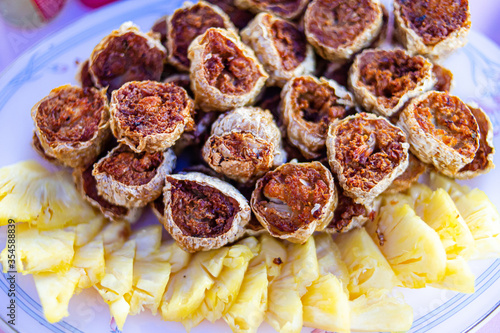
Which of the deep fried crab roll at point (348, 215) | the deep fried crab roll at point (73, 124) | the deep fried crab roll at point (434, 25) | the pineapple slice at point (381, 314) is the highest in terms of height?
the deep fried crab roll at point (73, 124)

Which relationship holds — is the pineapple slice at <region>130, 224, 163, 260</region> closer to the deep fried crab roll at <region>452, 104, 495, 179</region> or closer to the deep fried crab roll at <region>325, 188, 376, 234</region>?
the deep fried crab roll at <region>325, 188, 376, 234</region>

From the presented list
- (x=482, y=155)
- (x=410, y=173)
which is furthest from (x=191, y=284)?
(x=482, y=155)

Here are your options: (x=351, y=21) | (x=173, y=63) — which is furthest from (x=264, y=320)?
(x=351, y=21)

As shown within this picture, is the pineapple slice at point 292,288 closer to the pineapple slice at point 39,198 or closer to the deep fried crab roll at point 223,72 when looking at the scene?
the deep fried crab roll at point 223,72

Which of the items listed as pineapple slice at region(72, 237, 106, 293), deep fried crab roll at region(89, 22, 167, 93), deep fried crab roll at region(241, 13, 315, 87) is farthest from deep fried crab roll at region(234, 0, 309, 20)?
pineapple slice at region(72, 237, 106, 293)

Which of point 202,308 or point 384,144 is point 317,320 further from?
point 384,144

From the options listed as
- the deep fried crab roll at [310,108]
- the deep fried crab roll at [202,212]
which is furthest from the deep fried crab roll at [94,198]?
the deep fried crab roll at [310,108]

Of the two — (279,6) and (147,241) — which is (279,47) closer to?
(279,6)
